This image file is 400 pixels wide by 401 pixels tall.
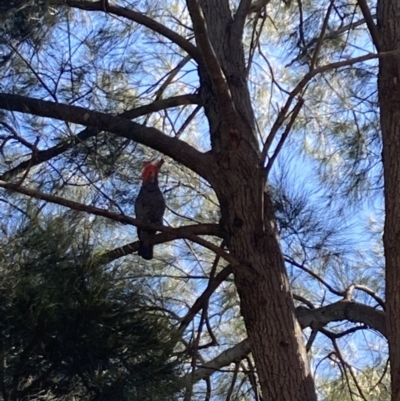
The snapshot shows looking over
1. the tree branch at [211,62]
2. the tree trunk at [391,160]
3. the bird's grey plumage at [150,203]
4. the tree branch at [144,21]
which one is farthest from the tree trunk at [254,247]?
the bird's grey plumage at [150,203]

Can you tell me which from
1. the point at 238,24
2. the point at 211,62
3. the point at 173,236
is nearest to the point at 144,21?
the point at 238,24

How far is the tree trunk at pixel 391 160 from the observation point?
7.46 ft

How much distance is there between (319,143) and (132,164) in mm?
789

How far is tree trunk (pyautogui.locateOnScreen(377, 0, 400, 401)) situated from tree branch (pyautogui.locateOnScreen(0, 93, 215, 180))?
49 centimetres

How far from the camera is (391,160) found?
248 cm

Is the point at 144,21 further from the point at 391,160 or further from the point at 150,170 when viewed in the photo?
the point at 391,160

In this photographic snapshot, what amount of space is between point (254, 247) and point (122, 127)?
520 millimetres

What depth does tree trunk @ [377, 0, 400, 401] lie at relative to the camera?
227cm

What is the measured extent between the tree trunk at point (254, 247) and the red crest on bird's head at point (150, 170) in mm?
314

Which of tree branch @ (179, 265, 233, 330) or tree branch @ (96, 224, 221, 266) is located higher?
tree branch @ (96, 224, 221, 266)

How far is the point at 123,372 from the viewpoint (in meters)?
2.09

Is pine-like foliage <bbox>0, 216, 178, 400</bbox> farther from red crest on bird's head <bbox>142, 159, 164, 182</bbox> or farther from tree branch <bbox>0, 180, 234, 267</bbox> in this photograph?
red crest on bird's head <bbox>142, 159, 164, 182</bbox>

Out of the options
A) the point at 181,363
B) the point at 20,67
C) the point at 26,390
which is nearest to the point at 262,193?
the point at 181,363

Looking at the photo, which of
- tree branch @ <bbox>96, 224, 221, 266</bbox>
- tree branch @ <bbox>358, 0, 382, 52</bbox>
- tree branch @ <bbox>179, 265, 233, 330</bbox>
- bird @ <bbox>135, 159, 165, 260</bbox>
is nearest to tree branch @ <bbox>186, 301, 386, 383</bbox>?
tree branch @ <bbox>179, 265, 233, 330</bbox>
